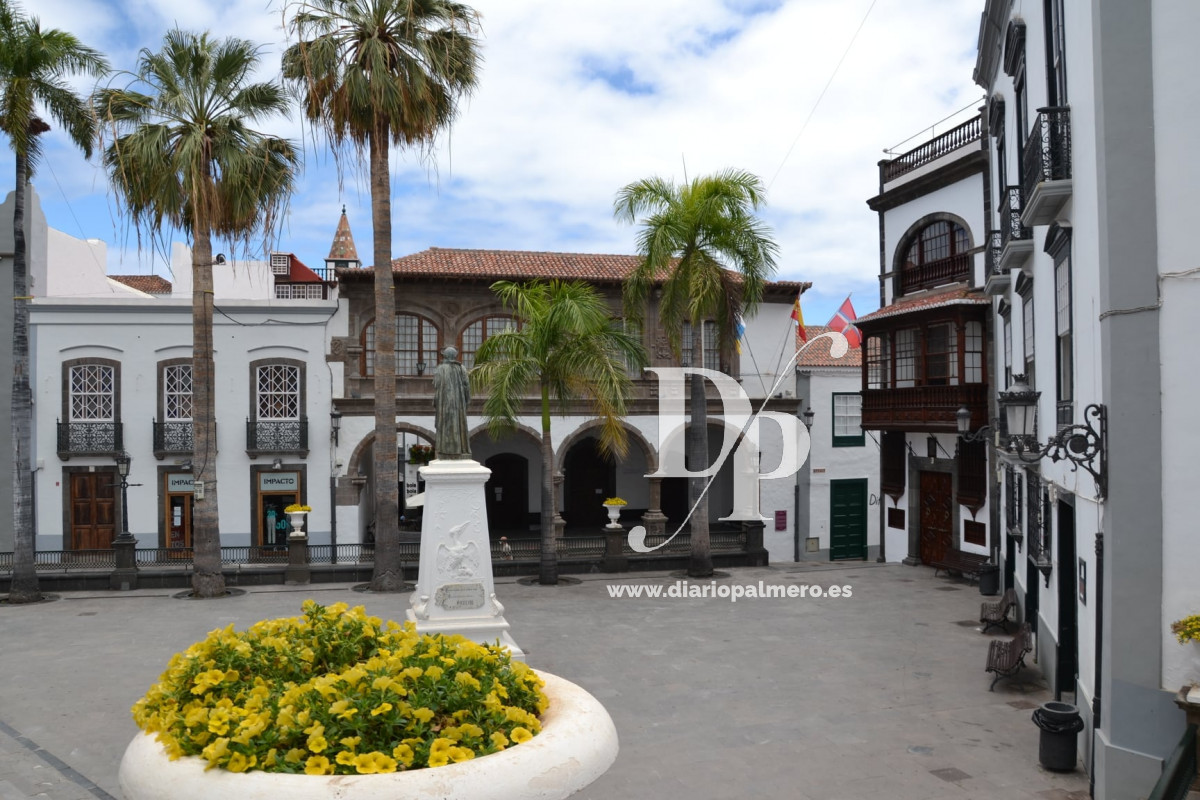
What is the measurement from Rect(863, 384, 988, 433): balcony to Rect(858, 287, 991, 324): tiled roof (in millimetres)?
1869

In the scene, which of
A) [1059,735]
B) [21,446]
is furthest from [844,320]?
[21,446]

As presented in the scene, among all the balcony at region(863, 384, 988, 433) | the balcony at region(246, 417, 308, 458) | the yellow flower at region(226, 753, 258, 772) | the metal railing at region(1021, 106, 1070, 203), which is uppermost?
the metal railing at region(1021, 106, 1070, 203)

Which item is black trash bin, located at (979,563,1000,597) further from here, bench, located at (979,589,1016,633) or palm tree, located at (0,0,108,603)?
palm tree, located at (0,0,108,603)

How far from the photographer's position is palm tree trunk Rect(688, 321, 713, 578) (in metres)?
21.7

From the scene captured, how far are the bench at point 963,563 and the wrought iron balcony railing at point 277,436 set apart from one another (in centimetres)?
1712

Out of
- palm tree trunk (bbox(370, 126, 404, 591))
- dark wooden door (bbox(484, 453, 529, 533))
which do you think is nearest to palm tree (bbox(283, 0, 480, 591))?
palm tree trunk (bbox(370, 126, 404, 591))

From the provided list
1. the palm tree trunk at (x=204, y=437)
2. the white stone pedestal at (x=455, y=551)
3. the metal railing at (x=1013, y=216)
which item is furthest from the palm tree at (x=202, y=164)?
the metal railing at (x=1013, y=216)

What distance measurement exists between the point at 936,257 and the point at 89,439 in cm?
2297

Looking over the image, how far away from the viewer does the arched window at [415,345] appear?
1060 inches

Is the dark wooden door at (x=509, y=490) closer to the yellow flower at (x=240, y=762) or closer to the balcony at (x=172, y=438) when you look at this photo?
the balcony at (x=172, y=438)

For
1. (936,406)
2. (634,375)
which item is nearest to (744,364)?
(634,375)

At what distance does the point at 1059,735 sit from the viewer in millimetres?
9086

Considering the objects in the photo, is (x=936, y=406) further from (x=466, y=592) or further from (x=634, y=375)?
(x=466, y=592)

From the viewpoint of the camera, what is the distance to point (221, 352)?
25641 millimetres
